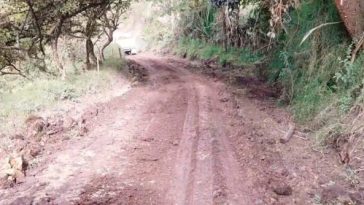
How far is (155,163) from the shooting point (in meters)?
6.75

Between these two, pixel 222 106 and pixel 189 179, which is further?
pixel 222 106

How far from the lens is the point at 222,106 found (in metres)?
10.8

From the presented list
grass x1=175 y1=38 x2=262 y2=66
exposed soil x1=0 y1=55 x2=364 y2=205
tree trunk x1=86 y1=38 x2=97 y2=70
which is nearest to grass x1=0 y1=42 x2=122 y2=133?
tree trunk x1=86 y1=38 x2=97 y2=70

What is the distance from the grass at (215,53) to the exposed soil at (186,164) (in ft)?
24.4

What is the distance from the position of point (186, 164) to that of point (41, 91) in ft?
21.9

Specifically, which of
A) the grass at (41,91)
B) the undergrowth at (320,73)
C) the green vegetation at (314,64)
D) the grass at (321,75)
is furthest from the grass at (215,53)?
the grass at (41,91)

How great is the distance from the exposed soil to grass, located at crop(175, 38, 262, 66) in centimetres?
742

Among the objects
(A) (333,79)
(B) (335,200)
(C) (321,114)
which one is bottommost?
(B) (335,200)

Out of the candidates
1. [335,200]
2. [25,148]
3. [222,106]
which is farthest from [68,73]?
[335,200]

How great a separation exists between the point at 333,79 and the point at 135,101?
228 inches

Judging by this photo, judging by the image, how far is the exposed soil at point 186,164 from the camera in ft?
18.3

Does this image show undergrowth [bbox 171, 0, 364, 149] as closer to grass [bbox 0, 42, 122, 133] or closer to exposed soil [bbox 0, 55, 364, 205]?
exposed soil [bbox 0, 55, 364, 205]

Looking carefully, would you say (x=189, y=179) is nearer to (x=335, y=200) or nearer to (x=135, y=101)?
(x=335, y=200)

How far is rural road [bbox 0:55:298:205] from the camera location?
18.3 ft
